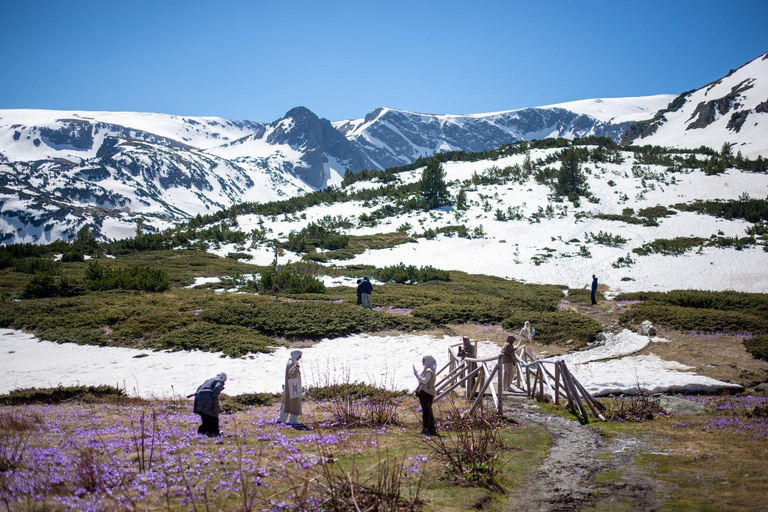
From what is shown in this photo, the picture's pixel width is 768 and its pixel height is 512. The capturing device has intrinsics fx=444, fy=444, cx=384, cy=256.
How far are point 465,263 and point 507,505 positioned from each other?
38235 millimetres

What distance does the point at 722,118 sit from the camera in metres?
99.1

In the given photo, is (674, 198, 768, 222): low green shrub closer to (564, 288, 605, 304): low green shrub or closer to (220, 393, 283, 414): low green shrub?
(564, 288, 605, 304): low green shrub

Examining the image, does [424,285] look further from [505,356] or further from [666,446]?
[666,446]

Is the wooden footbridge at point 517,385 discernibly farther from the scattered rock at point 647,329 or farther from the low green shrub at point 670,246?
the low green shrub at point 670,246

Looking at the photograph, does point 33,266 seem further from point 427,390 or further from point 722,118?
point 722,118

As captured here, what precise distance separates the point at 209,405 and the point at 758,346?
58.7 feet

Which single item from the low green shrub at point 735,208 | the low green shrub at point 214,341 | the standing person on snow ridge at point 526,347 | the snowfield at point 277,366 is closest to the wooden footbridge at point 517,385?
the standing person on snow ridge at point 526,347

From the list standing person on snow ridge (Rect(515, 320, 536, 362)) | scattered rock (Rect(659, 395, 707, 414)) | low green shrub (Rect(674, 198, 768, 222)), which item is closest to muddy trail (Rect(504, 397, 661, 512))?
scattered rock (Rect(659, 395, 707, 414))

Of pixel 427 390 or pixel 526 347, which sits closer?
pixel 427 390

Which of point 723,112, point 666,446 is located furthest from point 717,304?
point 723,112

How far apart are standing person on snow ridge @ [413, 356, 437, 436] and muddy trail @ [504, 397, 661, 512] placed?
7.08ft

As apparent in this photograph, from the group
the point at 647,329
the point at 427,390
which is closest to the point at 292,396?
the point at 427,390

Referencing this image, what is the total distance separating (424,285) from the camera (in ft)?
109

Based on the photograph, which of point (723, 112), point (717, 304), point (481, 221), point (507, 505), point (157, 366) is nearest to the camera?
point (507, 505)
